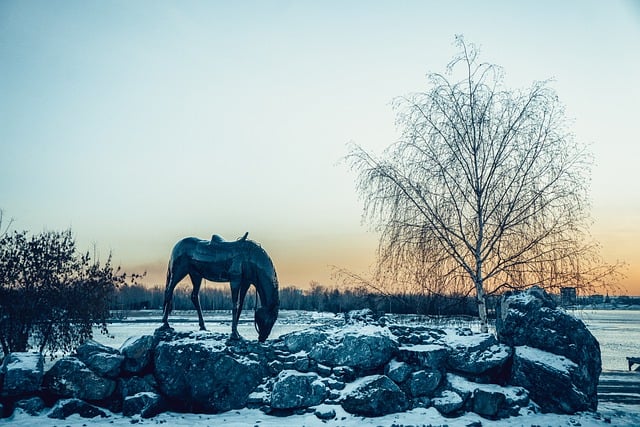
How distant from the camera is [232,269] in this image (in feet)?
39.1

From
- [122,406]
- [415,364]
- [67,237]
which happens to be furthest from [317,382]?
[67,237]

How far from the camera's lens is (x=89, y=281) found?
15930 millimetres

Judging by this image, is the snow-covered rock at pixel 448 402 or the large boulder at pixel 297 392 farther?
the large boulder at pixel 297 392

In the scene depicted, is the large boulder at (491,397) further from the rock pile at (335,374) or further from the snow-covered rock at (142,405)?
the snow-covered rock at (142,405)

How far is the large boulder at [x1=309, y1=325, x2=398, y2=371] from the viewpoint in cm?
1126

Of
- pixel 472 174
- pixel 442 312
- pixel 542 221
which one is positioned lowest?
pixel 442 312

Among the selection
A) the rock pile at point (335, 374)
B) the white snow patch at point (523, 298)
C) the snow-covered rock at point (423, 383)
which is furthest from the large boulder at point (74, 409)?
the white snow patch at point (523, 298)

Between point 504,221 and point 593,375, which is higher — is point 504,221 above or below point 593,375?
above

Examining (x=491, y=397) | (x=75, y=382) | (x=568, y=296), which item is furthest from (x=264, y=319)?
(x=568, y=296)

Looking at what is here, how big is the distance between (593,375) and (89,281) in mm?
14962

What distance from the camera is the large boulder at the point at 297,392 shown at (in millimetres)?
10555

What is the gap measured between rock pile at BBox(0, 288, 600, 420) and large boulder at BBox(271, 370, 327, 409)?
0.02 m

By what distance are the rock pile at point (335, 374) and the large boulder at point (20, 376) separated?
0.02m

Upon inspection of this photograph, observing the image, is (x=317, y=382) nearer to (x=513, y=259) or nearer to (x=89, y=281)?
(x=513, y=259)
